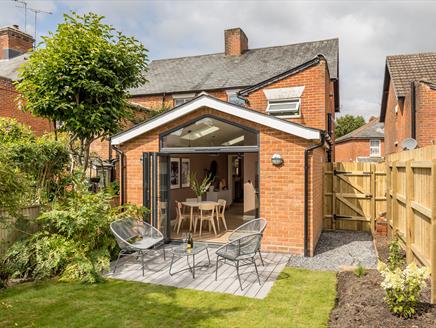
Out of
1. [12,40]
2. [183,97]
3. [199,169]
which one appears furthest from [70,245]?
[12,40]

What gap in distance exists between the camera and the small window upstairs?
12922 millimetres

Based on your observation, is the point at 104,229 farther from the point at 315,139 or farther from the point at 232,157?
the point at 232,157

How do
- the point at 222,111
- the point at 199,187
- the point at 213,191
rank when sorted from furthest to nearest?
the point at 213,191, the point at 199,187, the point at 222,111

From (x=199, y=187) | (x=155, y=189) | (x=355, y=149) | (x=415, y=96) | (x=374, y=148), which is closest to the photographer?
(x=155, y=189)

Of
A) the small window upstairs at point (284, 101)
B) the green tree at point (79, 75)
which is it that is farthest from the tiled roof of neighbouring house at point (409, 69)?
the green tree at point (79, 75)

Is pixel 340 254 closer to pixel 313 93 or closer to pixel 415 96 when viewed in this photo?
pixel 313 93

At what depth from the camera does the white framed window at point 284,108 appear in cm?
1291

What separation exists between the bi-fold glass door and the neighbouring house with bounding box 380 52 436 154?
29.3 ft

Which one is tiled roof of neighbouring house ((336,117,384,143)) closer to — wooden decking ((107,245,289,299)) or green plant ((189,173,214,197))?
green plant ((189,173,214,197))

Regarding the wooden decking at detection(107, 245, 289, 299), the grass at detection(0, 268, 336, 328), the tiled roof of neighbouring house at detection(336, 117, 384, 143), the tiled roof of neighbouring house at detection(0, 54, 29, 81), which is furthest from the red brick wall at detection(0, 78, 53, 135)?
the tiled roof of neighbouring house at detection(336, 117, 384, 143)

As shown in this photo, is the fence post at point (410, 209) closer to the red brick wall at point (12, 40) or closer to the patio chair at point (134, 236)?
the patio chair at point (134, 236)

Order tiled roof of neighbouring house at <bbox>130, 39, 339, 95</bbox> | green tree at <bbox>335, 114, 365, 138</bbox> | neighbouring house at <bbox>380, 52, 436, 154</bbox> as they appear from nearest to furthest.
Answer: neighbouring house at <bbox>380, 52, 436, 154</bbox>
tiled roof of neighbouring house at <bbox>130, 39, 339, 95</bbox>
green tree at <bbox>335, 114, 365, 138</bbox>

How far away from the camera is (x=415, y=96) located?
13.4 meters

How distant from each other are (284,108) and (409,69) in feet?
24.7
